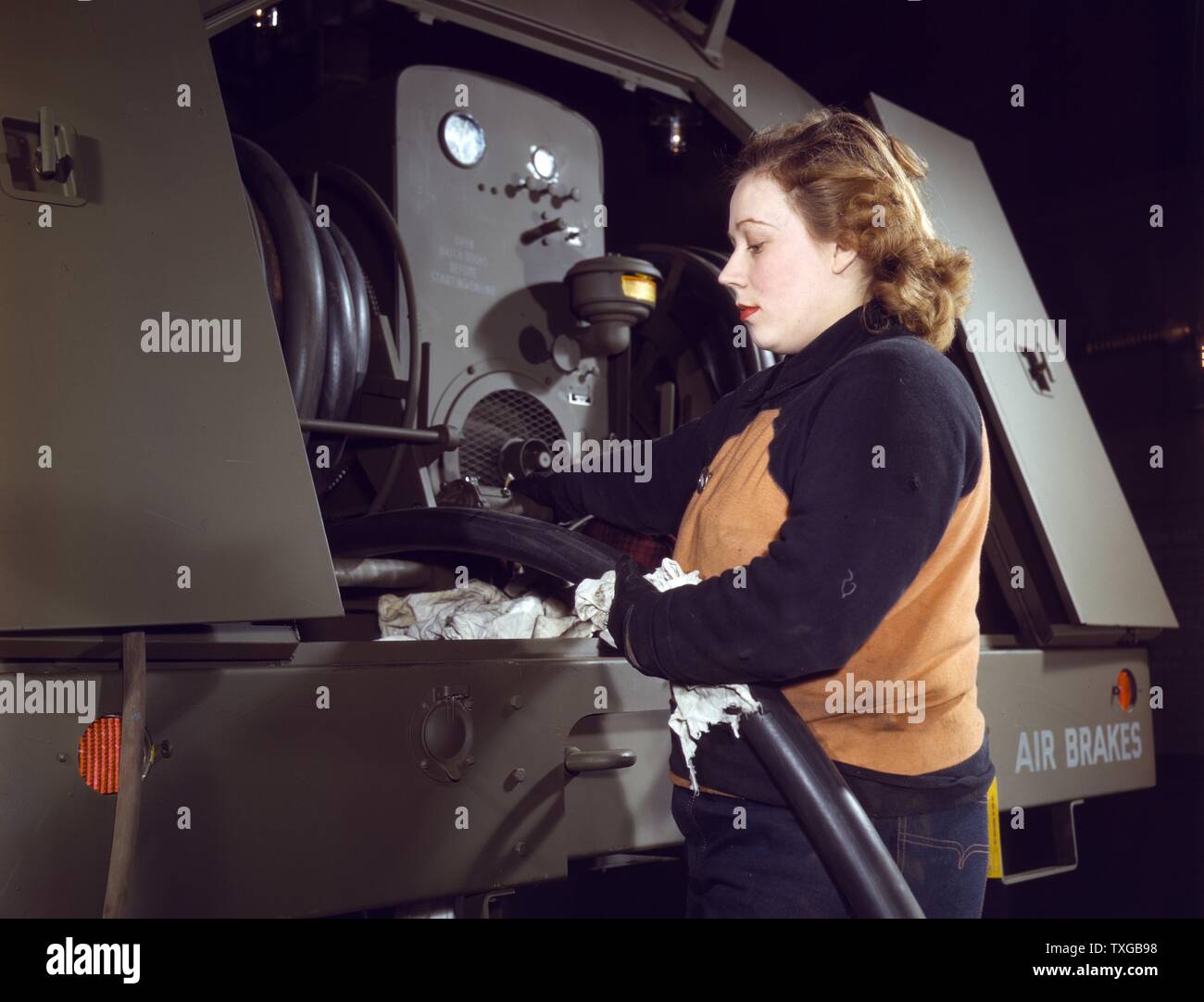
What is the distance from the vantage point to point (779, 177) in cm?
153

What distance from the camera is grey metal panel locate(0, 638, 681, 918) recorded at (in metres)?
1.49

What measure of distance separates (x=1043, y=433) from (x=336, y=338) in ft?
5.59

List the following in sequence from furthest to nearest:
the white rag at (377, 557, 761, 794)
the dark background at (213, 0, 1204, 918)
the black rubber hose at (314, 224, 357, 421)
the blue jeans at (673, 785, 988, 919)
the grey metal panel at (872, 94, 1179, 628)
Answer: the dark background at (213, 0, 1204, 918) < the grey metal panel at (872, 94, 1179, 628) < the black rubber hose at (314, 224, 357, 421) < the white rag at (377, 557, 761, 794) < the blue jeans at (673, 785, 988, 919)

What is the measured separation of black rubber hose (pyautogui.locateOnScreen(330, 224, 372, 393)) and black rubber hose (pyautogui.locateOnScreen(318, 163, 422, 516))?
0.32 ft

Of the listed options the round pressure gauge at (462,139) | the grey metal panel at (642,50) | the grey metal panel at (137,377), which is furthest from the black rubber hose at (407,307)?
the grey metal panel at (137,377)

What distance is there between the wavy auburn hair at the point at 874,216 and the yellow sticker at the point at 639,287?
1.40 metres

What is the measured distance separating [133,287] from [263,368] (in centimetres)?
19

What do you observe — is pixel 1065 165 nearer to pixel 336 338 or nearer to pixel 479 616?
pixel 336 338

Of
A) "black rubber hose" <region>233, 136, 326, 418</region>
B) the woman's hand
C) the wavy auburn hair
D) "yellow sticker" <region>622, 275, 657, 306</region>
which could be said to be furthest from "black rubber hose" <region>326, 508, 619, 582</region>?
"yellow sticker" <region>622, 275, 657, 306</region>

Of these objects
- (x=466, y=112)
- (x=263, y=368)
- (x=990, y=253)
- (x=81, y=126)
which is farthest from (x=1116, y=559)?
(x=81, y=126)

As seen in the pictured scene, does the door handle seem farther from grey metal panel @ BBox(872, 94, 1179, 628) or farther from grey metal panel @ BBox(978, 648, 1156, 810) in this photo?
grey metal panel @ BBox(872, 94, 1179, 628)

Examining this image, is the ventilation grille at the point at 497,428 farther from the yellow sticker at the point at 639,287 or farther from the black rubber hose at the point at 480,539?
the black rubber hose at the point at 480,539

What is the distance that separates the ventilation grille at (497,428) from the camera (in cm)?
293

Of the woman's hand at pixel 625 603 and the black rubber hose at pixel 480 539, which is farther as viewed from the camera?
the black rubber hose at pixel 480 539
